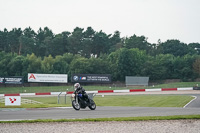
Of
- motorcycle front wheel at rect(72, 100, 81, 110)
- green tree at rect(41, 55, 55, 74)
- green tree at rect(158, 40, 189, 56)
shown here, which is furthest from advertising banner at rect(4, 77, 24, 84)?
green tree at rect(158, 40, 189, 56)

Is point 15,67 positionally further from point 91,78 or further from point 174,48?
point 174,48

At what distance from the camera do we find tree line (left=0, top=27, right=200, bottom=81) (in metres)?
97.4

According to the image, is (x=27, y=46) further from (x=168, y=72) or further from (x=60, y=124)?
(x=60, y=124)

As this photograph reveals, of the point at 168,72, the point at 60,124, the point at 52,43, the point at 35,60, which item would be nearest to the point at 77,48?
the point at 52,43

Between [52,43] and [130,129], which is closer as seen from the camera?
[130,129]

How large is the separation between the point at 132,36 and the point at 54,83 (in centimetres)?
7335

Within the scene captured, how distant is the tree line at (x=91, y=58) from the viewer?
97438mm

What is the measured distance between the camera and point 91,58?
10256 centimetres

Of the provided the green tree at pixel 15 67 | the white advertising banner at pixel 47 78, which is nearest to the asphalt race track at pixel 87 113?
the white advertising banner at pixel 47 78

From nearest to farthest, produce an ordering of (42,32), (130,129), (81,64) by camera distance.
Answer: (130,129)
(81,64)
(42,32)

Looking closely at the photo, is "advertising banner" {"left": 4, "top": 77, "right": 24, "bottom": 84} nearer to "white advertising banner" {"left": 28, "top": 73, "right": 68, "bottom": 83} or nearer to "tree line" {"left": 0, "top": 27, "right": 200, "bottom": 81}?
"white advertising banner" {"left": 28, "top": 73, "right": 68, "bottom": 83}

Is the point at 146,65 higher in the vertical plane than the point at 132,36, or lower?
lower

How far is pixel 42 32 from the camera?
150125 millimetres

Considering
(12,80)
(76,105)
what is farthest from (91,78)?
(76,105)
